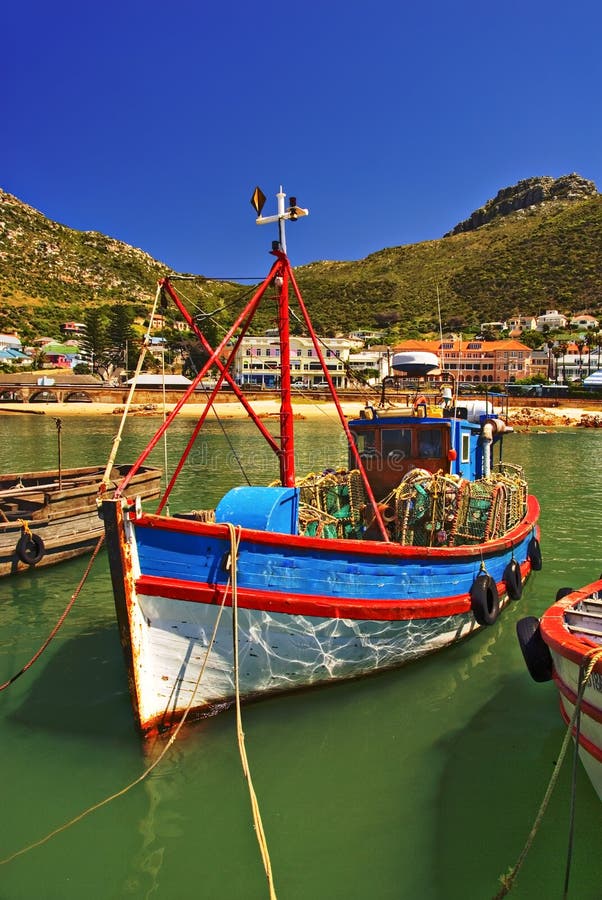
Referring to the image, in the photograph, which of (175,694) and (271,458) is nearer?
(175,694)

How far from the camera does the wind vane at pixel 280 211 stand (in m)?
7.78

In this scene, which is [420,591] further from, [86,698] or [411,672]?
[86,698]

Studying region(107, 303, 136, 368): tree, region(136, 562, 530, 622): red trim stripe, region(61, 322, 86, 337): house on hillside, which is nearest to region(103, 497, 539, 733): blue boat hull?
region(136, 562, 530, 622): red trim stripe

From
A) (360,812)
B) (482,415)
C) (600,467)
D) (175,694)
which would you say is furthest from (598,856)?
(600,467)

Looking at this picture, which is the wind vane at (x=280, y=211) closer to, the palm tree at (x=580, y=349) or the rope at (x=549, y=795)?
the rope at (x=549, y=795)

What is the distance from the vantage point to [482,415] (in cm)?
1202

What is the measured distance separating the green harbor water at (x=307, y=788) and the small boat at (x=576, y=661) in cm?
93

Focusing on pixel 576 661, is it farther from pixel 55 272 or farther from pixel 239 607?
pixel 55 272

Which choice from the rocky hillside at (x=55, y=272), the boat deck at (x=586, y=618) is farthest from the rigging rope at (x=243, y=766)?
the rocky hillside at (x=55, y=272)

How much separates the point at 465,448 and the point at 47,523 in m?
9.20

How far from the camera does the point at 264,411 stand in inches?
2729

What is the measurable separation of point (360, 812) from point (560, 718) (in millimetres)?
3024

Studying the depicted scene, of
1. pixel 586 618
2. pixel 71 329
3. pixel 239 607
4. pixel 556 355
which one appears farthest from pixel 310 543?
pixel 71 329

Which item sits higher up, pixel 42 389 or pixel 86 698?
pixel 42 389
